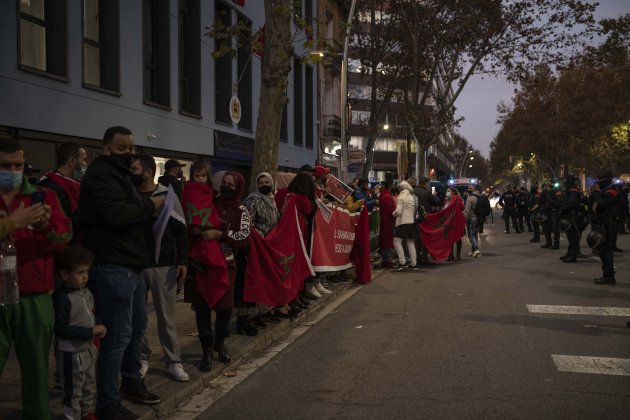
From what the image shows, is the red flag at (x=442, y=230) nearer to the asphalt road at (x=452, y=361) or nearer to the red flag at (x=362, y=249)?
the red flag at (x=362, y=249)

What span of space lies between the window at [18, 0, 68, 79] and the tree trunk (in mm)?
3961

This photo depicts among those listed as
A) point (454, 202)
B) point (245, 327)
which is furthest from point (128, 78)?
point (245, 327)

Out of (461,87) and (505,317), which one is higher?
(461,87)

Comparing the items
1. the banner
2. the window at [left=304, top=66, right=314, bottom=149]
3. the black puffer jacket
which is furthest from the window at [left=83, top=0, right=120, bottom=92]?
the window at [left=304, top=66, right=314, bottom=149]

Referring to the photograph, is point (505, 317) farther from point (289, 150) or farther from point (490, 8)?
point (490, 8)

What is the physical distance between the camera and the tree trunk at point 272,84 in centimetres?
1101

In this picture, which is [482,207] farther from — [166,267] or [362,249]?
[166,267]

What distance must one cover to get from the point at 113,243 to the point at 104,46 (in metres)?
10.8

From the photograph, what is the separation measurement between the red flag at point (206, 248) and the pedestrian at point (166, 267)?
41cm

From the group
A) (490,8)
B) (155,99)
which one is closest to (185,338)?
(155,99)

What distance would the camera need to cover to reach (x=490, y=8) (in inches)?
1125

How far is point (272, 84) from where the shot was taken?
1107 centimetres

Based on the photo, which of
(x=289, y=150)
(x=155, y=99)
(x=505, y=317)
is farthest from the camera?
(x=289, y=150)

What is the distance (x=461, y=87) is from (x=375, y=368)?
27.2 meters
